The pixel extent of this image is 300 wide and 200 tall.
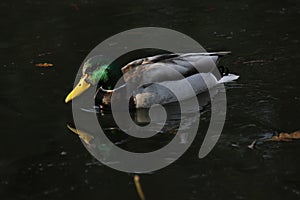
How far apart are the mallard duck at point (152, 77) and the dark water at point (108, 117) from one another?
1.21 feet

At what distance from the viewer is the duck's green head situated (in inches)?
300

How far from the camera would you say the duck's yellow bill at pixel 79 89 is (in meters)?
7.45

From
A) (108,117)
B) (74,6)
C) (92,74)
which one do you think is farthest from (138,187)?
(74,6)

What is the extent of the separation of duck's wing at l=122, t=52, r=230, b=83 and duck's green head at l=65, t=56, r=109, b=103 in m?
0.25

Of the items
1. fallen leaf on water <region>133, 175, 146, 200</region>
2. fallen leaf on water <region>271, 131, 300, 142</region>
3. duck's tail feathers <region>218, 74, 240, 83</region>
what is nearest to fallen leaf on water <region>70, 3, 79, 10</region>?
duck's tail feathers <region>218, 74, 240, 83</region>

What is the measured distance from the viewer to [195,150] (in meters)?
6.04

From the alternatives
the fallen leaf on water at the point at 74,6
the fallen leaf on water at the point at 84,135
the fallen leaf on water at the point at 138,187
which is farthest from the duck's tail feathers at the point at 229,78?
the fallen leaf on water at the point at 74,6

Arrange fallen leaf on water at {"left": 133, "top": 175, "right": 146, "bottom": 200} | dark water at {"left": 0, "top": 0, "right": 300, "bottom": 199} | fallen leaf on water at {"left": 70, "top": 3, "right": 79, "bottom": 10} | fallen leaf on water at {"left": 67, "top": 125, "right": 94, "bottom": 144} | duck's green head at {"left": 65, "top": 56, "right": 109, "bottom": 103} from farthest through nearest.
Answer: fallen leaf on water at {"left": 70, "top": 3, "right": 79, "bottom": 10}, duck's green head at {"left": 65, "top": 56, "right": 109, "bottom": 103}, fallen leaf on water at {"left": 67, "top": 125, "right": 94, "bottom": 144}, dark water at {"left": 0, "top": 0, "right": 300, "bottom": 199}, fallen leaf on water at {"left": 133, "top": 175, "right": 146, "bottom": 200}

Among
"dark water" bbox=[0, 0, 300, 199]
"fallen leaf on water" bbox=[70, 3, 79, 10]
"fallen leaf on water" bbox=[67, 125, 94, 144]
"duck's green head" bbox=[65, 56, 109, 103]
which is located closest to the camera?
"dark water" bbox=[0, 0, 300, 199]

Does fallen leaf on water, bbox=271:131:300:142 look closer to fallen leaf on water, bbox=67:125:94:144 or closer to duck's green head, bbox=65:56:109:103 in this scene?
fallen leaf on water, bbox=67:125:94:144

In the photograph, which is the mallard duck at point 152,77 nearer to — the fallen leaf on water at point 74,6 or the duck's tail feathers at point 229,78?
Result: the duck's tail feathers at point 229,78

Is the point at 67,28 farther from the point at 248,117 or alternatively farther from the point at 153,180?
the point at 153,180

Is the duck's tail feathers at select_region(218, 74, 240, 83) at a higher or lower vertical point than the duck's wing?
lower

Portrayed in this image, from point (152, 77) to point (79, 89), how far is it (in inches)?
36.0
